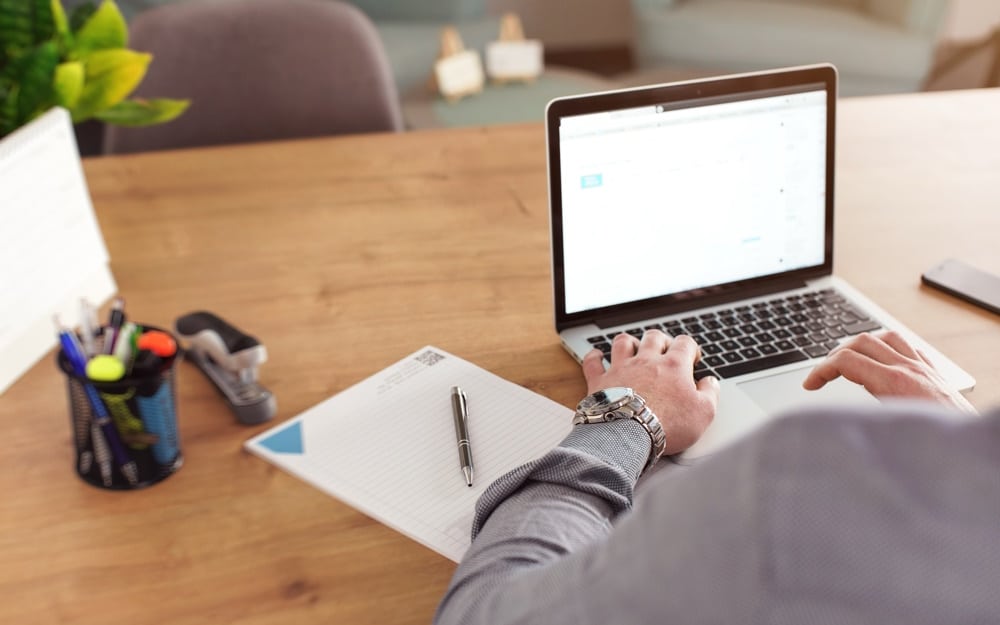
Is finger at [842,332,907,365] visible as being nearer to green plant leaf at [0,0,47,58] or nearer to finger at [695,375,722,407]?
finger at [695,375,722,407]

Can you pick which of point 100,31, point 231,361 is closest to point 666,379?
point 231,361

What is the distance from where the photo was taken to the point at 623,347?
0.89 meters

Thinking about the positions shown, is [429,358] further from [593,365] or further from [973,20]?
[973,20]

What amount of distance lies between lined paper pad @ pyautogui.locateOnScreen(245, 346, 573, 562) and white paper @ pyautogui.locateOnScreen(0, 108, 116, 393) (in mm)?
307

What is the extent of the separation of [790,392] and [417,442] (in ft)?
1.19

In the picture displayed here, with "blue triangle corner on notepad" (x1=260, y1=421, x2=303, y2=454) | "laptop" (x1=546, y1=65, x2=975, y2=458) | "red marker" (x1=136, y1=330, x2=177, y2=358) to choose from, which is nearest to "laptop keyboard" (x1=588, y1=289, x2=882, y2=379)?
"laptop" (x1=546, y1=65, x2=975, y2=458)

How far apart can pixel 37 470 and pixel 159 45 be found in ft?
3.30

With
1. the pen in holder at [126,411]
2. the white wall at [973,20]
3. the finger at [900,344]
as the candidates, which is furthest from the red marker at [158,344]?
the white wall at [973,20]

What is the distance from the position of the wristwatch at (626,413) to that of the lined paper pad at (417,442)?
0.08m

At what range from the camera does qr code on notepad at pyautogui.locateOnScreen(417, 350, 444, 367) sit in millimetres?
971

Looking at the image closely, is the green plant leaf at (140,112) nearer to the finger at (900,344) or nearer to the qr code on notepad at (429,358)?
the qr code on notepad at (429,358)

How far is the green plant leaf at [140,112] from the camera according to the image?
112 cm

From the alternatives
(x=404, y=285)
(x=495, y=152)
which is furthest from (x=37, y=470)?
(x=495, y=152)

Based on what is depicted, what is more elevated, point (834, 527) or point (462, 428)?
point (834, 527)
